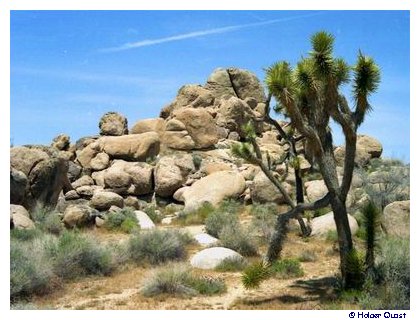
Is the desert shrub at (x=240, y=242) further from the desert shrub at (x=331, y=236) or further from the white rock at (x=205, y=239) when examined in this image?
the desert shrub at (x=331, y=236)

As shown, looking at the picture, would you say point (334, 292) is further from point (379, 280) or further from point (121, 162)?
point (121, 162)

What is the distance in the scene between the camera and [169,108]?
4341 centimetres

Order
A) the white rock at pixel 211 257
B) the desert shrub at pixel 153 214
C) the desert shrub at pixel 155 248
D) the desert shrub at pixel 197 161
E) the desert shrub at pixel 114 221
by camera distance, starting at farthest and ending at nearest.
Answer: the desert shrub at pixel 197 161 → the desert shrub at pixel 153 214 → the desert shrub at pixel 114 221 → the desert shrub at pixel 155 248 → the white rock at pixel 211 257

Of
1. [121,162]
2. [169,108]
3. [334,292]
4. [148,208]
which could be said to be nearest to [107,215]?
[148,208]

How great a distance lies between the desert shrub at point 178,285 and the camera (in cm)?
1098

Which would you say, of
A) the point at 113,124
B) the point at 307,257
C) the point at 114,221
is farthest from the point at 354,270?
the point at 113,124

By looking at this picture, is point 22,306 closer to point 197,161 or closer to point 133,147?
point 197,161

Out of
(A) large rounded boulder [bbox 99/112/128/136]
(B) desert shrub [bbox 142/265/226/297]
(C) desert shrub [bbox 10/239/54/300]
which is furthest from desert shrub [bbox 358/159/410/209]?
(A) large rounded boulder [bbox 99/112/128/136]

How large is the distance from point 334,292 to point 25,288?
6233 millimetres

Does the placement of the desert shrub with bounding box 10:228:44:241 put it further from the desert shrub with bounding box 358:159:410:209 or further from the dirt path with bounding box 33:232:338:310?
the desert shrub with bounding box 358:159:410:209

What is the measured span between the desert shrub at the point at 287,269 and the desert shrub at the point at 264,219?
8.51 ft

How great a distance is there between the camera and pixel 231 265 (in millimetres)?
13523

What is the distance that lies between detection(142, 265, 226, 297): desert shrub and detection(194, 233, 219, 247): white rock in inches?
221

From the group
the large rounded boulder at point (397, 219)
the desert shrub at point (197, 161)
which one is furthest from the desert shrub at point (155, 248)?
the desert shrub at point (197, 161)
